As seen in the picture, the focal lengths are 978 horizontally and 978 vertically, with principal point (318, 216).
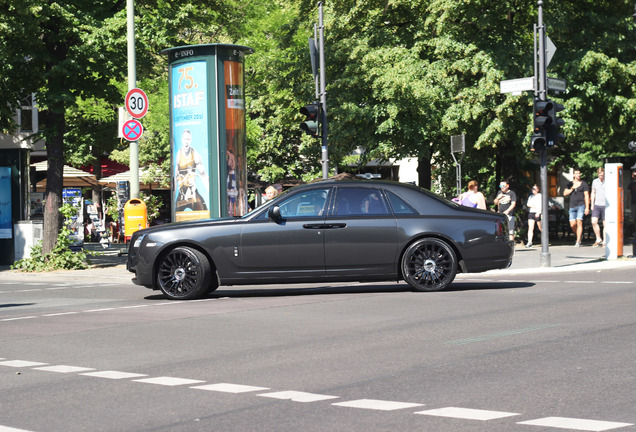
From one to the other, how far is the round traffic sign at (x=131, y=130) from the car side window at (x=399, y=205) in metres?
7.75

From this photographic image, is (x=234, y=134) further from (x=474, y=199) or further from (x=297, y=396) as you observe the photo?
(x=297, y=396)

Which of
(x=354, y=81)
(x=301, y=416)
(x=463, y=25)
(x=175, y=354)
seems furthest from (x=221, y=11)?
(x=301, y=416)

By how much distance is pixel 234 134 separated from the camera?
19.5 m

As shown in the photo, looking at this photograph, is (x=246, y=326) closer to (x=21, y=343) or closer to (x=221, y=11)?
(x=21, y=343)

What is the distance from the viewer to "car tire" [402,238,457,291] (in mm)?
13539

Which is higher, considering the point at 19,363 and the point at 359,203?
the point at 359,203

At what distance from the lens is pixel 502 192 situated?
1003 inches

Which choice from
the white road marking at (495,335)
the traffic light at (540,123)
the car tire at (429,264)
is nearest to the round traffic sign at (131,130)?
the traffic light at (540,123)

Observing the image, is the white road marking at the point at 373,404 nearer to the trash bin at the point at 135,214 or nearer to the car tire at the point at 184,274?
the car tire at the point at 184,274

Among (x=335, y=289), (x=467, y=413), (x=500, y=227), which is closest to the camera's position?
(x=467, y=413)

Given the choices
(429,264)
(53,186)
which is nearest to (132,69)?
(53,186)

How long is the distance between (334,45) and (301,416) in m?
24.2

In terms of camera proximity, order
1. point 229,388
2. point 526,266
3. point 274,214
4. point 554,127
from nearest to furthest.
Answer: point 229,388
point 274,214
point 554,127
point 526,266

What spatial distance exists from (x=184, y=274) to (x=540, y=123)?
8263 millimetres
